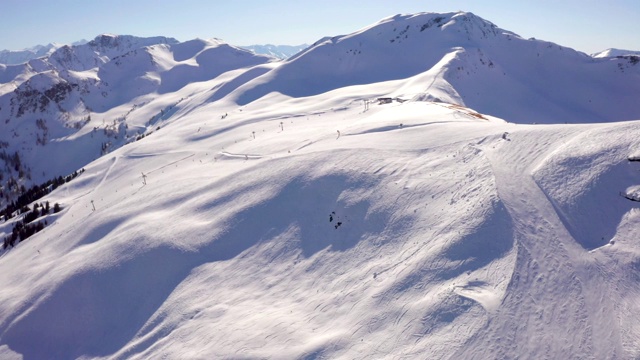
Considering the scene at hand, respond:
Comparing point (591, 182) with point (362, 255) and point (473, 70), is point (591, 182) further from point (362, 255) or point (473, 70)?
point (473, 70)

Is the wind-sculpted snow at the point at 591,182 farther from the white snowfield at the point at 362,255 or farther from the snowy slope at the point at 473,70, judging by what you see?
the snowy slope at the point at 473,70

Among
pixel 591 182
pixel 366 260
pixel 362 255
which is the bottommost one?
pixel 366 260

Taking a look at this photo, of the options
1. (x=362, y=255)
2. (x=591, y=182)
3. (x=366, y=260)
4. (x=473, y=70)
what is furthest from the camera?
(x=473, y=70)

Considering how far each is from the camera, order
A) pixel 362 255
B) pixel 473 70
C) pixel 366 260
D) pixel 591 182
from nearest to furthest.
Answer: pixel 591 182 < pixel 366 260 < pixel 362 255 < pixel 473 70

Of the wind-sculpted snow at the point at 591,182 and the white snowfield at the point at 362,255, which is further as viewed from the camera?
the wind-sculpted snow at the point at 591,182

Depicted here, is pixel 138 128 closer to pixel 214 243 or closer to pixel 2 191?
pixel 2 191

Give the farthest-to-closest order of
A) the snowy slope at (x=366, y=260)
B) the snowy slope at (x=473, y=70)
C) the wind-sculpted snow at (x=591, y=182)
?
the snowy slope at (x=473, y=70) < the wind-sculpted snow at (x=591, y=182) < the snowy slope at (x=366, y=260)

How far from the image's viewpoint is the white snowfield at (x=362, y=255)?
531 inches

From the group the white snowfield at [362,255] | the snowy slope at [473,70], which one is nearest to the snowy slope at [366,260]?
the white snowfield at [362,255]

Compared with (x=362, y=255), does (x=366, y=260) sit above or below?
below

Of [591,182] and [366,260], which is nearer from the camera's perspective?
[591,182]

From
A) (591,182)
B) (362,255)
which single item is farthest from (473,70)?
(362,255)

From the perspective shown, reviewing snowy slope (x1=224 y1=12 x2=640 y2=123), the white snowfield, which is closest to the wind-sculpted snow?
the white snowfield

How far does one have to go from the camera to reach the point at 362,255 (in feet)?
60.3
